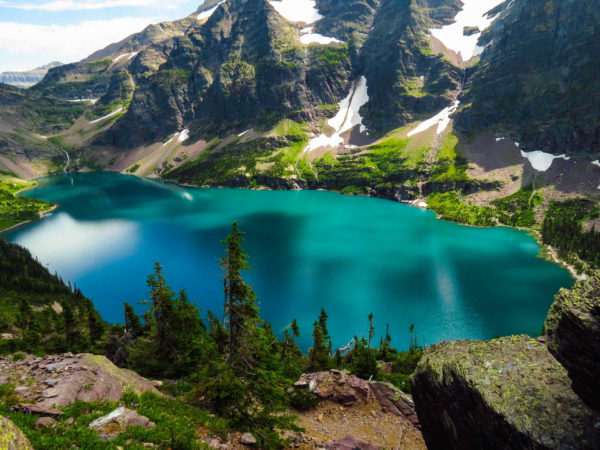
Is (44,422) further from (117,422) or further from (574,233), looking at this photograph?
(574,233)

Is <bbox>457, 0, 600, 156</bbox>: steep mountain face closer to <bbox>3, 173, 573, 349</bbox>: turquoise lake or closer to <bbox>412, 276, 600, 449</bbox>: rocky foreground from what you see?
<bbox>3, 173, 573, 349</bbox>: turquoise lake

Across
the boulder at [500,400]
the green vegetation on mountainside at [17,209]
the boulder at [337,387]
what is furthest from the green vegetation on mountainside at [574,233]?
the green vegetation on mountainside at [17,209]

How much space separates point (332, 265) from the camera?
80.9m

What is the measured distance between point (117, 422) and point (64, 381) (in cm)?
467

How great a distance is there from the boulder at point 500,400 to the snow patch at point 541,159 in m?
176

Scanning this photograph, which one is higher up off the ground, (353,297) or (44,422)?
(44,422)

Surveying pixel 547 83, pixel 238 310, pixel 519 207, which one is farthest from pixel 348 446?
pixel 547 83

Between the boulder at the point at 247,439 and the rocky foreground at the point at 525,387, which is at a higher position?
the rocky foreground at the point at 525,387

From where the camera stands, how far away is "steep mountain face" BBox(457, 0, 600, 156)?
5827 inches

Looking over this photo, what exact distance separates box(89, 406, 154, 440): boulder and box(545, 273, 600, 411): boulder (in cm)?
1382

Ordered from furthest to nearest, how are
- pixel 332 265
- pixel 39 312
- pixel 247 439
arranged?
pixel 332 265
pixel 39 312
pixel 247 439

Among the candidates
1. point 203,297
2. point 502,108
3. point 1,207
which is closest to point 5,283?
point 203,297

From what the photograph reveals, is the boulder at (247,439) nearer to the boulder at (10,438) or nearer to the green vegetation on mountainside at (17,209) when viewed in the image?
the boulder at (10,438)

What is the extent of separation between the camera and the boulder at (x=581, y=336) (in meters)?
7.56
